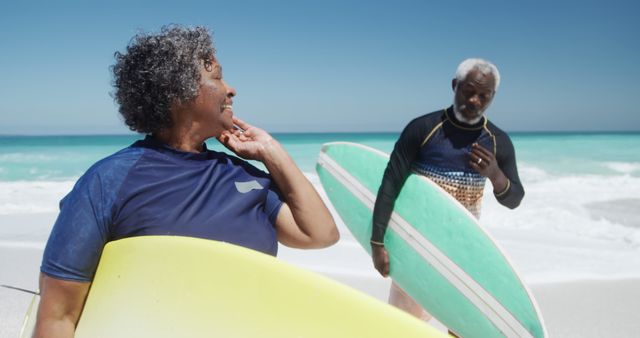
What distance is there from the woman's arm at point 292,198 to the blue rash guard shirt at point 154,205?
69 mm

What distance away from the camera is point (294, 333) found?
1047 mm

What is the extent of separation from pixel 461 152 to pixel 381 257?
663 mm

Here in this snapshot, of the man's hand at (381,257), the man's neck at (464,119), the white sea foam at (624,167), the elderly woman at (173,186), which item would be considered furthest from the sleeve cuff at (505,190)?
the white sea foam at (624,167)

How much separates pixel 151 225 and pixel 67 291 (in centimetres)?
24

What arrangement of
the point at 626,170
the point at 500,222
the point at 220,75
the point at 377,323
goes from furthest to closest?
the point at 626,170
the point at 500,222
the point at 220,75
the point at 377,323

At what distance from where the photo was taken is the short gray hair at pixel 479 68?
2.07 meters

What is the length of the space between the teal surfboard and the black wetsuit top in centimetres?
8

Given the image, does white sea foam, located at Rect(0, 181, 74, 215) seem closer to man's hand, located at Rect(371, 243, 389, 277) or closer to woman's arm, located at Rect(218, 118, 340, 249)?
man's hand, located at Rect(371, 243, 389, 277)

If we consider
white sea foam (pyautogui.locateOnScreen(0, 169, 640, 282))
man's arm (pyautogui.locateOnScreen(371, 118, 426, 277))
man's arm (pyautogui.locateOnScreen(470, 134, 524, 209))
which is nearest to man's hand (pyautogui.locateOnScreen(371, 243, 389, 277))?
man's arm (pyautogui.locateOnScreen(371, 118, 426, 277))

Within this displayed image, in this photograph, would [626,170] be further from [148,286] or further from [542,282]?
[148,286]

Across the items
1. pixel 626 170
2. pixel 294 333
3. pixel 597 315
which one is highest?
pixel 294 333

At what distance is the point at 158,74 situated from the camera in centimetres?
121

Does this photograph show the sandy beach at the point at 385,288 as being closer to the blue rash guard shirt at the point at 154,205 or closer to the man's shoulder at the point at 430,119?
the man's shoulder at the point at 430,119

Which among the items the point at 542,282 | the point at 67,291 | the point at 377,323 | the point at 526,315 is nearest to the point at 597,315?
the point at 542,282
